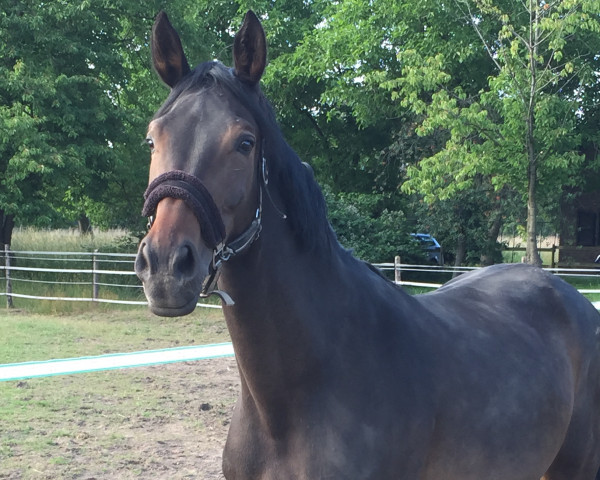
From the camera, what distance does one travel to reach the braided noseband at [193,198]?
1590 millimetres

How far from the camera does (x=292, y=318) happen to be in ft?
6.36

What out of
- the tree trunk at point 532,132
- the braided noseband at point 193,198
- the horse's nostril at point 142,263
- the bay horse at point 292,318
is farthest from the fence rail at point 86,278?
the horse's nostril at point 142,263

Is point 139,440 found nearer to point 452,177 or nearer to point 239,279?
point 239,279

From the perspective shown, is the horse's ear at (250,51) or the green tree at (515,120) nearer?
the horse's ear at (250,51)

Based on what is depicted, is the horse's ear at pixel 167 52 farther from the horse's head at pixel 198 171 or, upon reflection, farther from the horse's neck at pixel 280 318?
the horse's neck at pixel 280 318

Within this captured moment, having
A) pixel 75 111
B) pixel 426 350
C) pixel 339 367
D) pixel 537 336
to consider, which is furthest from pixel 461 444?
pixel 75 111

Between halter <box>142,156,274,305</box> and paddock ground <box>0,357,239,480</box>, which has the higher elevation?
halter <box>142,156,274,305</box>

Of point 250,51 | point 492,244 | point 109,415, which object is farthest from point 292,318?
point 492,244

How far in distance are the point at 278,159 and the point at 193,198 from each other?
393 millimetres

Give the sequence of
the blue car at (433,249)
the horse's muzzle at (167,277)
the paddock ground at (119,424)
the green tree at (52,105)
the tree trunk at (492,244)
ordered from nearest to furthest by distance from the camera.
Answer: the horse's muzzle at (167,277), the paddock ground at (119,424), the green tree at (52,105), the tree trunk at (492,244), the blue car at (433,249)

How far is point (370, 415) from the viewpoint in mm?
1901

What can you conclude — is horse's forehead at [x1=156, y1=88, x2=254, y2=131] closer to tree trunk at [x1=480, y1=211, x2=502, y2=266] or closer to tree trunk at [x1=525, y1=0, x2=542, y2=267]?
tree trunk at [x1=525, y1=0, x2=542, y2=267]

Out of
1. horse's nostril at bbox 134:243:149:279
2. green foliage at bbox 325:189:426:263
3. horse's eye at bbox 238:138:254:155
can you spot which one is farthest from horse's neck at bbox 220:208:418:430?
green foliage at bbox 325:189:426:263

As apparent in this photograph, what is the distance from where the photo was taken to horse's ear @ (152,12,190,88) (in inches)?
74.7
